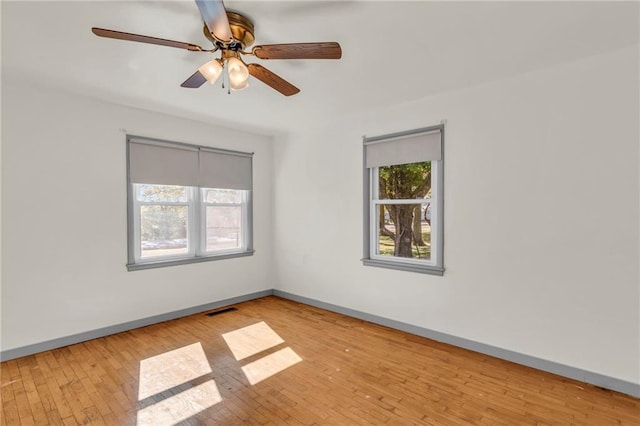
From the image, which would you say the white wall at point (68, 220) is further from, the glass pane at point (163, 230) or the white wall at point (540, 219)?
the white wall at point (540, 219)

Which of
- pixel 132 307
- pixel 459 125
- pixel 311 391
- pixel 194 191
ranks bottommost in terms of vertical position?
pixel 311 391

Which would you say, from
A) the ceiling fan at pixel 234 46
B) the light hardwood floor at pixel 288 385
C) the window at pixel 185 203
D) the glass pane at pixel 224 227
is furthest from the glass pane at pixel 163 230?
the ceiling fan at pixel 234 46

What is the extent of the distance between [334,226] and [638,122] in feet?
9.81

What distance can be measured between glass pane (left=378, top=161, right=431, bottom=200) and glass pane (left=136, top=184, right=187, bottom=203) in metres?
2.52

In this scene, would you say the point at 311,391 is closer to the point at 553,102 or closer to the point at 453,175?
the point at 453,175

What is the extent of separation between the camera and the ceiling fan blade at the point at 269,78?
2.20m

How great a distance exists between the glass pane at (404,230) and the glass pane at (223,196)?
212 centimetres

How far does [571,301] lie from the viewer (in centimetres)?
261

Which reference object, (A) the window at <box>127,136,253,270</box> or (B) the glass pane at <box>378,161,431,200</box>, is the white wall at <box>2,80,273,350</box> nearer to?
(A) the window at <box>127,136,253,270</box>

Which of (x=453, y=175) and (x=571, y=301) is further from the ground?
(x=453, y=175)

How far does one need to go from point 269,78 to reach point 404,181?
6.64 feet

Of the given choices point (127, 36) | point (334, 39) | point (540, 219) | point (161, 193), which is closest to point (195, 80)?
point (127, 36)

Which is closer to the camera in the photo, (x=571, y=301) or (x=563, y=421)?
(x=563, y=421)

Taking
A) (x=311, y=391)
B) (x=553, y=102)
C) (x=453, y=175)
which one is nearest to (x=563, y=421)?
(x=311, y=391)
